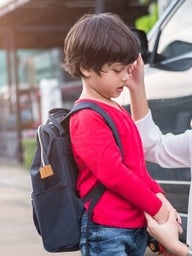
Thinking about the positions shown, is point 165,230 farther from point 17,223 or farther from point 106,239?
point 17,223

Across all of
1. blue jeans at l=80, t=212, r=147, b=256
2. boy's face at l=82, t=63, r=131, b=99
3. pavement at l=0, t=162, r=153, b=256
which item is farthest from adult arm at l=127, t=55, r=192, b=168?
pavement at l=0, t=162, r=153, b=256

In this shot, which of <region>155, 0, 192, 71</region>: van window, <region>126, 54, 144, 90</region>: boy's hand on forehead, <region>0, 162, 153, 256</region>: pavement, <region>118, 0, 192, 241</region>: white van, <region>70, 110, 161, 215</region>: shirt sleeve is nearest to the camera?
<region>70, 110, 161, 215</region>: shirt sleeve

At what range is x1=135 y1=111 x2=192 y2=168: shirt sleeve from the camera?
8.35 ft

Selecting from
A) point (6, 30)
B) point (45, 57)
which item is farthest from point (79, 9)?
point (45, 57)

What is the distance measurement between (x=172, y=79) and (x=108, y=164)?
1630mm

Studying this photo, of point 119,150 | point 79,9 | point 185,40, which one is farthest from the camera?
point 79,9

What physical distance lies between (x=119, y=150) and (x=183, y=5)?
6.31 feet

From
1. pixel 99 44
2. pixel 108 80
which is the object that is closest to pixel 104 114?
pixel 108 80

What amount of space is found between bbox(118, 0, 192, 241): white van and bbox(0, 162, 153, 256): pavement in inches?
56.0

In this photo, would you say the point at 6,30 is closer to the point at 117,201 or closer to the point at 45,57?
the point at 117,201

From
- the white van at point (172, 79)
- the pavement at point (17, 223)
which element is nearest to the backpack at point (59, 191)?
the white van at point (172, 79)

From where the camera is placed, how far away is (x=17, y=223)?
707 cm

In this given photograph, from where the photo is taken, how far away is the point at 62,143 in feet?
7.10

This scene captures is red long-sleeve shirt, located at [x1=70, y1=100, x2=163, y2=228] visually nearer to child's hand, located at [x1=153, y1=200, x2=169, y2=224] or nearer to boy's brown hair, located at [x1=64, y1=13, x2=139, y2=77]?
child's hand, located at [x1=153, y1=200, x2=169, y2=224]
